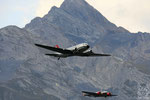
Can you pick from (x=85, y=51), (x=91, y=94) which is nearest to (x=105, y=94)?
(x=91, y=94)

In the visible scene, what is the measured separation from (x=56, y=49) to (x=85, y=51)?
11.9 metres

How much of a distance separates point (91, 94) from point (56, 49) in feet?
175

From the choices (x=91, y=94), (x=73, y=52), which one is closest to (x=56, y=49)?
(x=73, y=52)

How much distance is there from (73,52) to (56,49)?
21.5ft

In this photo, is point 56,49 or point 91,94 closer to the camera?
point 56,49

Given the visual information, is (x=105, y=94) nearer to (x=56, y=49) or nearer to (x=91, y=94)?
(x=91, y=94)

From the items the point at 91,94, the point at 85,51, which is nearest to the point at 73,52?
the point at 85,51

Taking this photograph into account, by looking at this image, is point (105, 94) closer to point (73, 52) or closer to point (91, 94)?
point (91, 94)

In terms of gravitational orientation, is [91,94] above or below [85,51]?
below

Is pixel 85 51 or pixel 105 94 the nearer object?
pixel 85 51

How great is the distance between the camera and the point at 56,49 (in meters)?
113

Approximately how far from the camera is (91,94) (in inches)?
6314

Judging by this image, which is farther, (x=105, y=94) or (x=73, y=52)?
(x=105, y=94)

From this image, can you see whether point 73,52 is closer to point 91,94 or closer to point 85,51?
point 85,51
